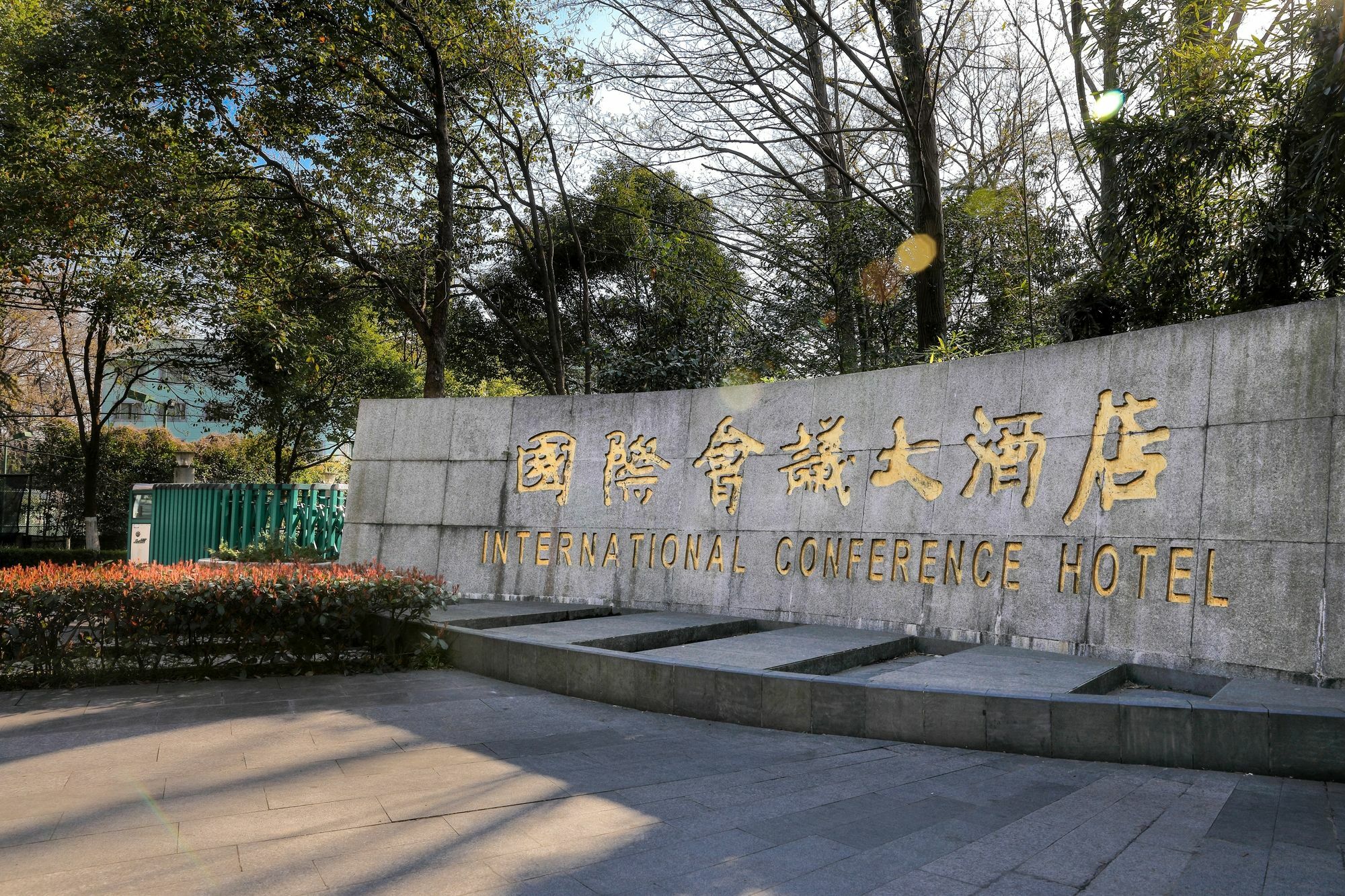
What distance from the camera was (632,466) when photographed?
834 cm

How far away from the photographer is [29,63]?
392 inches

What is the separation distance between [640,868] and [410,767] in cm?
162

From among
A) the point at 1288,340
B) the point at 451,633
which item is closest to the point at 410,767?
the point at 451,633

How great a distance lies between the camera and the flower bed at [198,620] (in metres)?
5.62

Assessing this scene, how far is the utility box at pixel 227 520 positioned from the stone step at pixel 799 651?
26.0 ft

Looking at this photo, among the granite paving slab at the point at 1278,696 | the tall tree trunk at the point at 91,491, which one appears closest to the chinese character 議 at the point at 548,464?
the granite paving slab at the point at 1278,696

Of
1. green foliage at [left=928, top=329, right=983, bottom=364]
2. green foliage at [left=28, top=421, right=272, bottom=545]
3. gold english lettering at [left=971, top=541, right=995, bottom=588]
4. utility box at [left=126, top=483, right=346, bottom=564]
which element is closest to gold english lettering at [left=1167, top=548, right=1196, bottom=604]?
gold english lettering at [left=971, top=541, right=995, bottom=588]

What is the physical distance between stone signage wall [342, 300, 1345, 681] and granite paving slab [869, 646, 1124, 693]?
0.87 ft

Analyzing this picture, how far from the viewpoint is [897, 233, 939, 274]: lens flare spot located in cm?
941

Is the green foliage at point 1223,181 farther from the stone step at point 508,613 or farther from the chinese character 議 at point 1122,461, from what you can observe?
the stone step at point 508,613

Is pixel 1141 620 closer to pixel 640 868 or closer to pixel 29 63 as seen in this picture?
pixel 640 868

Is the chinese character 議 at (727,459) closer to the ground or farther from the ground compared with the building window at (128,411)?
closer to the ground

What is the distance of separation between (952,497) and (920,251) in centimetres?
417

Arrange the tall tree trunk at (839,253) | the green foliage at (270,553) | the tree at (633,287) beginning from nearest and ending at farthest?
the tall tree trunk at (839,253)
the green foliage at (270,553)
the tree at (633,287)
